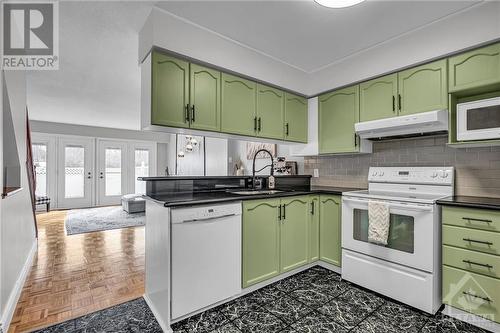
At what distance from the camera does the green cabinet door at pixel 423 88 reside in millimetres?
2164

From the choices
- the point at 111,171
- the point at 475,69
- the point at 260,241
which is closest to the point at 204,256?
the point at 260,241

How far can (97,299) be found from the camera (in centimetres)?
217

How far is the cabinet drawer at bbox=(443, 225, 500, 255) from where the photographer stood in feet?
5.56

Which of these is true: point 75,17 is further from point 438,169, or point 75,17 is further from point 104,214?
point 104,214

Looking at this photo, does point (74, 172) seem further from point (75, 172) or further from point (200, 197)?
point (200, 197)

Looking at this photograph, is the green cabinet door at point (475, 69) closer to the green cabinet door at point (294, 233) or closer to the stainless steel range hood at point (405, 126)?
the stainless steel range hood at point (405, 126)

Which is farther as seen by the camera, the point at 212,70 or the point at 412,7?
the point at 212,70

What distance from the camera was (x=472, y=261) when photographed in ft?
5.83

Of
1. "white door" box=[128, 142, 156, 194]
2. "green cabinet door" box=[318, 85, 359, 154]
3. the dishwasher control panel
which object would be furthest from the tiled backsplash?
"white door" box=[128, 142, 156, 194]

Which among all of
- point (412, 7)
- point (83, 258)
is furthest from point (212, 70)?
point (83, 258)

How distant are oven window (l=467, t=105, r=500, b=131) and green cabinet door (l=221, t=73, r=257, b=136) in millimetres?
1910

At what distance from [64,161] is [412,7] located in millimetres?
8363

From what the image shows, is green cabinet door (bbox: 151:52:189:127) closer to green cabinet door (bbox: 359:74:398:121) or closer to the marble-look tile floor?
the marble-look tile floor

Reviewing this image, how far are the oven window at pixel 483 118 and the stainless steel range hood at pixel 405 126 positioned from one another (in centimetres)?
16
